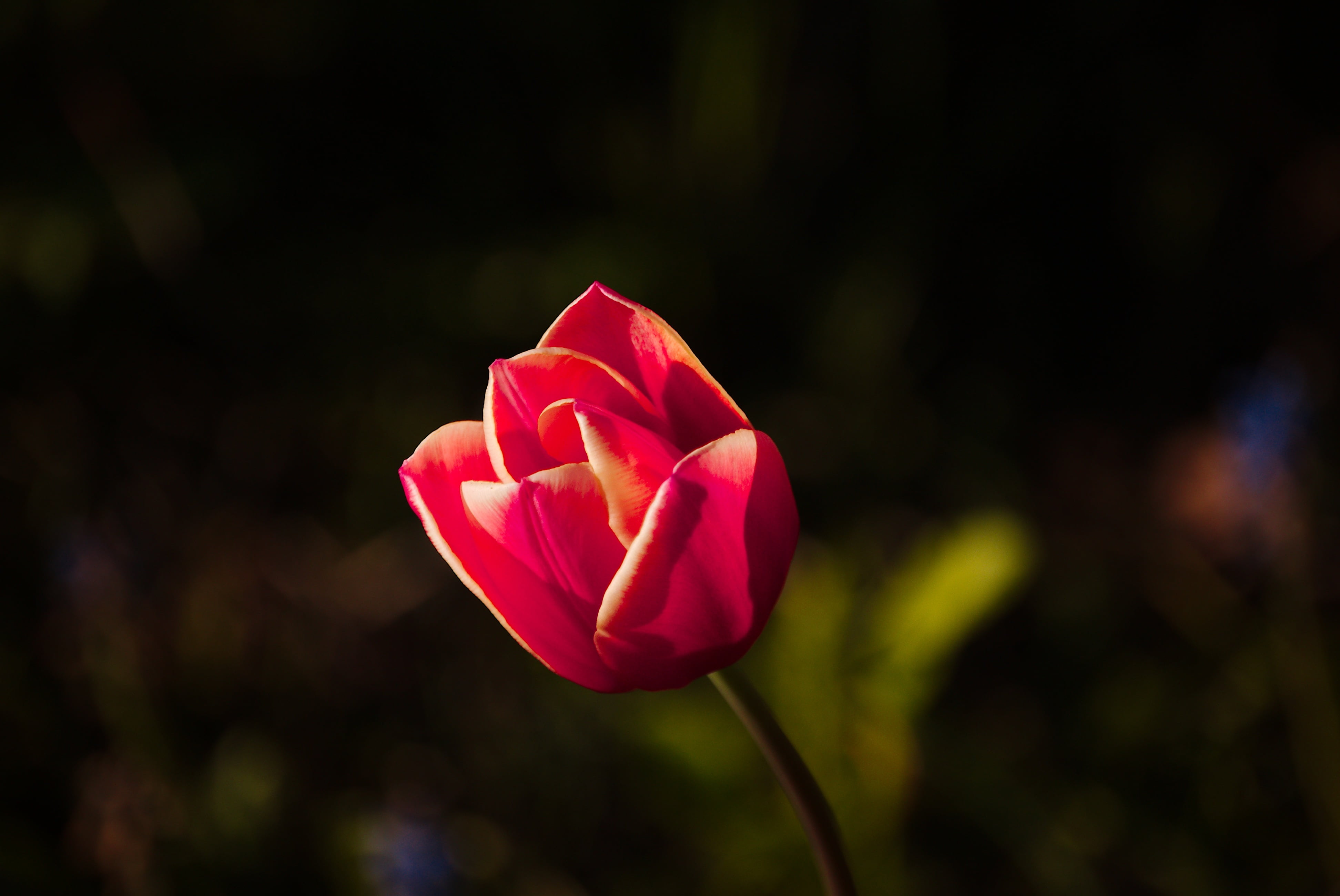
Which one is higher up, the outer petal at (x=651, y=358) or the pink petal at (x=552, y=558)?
the outer petal at (x=651, y=358)

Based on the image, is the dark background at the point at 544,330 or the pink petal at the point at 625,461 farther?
the dark background at the point at 544,330

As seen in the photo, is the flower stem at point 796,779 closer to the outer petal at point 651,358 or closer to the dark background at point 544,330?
the outer petal at point 651,358

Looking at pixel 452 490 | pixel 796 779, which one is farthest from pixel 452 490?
pixel 796 779

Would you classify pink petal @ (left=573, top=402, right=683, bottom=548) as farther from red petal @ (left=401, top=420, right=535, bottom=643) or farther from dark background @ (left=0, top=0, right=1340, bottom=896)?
dark background @ (left=0, top=0, right=1340, bottom=896)

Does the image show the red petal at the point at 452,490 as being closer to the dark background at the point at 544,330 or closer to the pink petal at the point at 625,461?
the pink petal at the point at 625,461

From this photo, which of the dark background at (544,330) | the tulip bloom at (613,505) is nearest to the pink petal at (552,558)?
the tulip bloom at (613,505)

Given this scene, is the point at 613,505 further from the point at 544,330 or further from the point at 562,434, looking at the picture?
the point at 544,330
